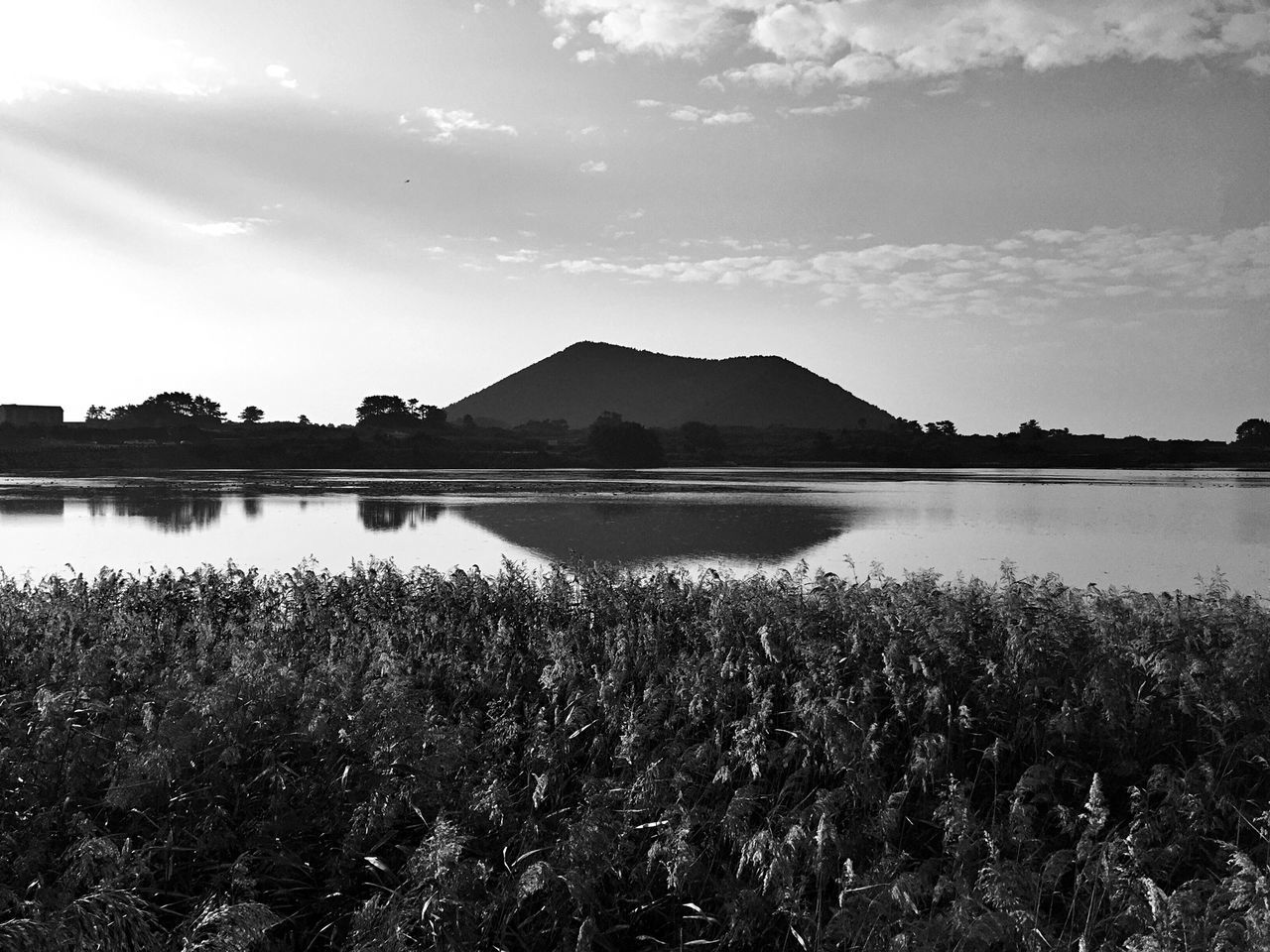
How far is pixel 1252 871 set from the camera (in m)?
4.14

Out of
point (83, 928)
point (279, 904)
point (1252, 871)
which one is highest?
point (1252, 871)

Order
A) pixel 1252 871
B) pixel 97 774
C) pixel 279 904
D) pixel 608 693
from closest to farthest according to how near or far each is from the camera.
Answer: pixel 1252 871 → pixel 279 904 → pixel 97 774 → pixel 608 693

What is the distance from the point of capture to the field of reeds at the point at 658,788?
179 inches

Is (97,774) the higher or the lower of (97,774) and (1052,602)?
the lower

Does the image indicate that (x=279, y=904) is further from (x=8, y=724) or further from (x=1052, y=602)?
(x=1052, y=602)

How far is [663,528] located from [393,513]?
36.1 ft

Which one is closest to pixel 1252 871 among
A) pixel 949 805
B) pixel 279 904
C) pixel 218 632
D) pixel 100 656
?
pixel 949 805

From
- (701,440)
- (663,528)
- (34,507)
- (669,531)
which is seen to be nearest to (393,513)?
(663,528)

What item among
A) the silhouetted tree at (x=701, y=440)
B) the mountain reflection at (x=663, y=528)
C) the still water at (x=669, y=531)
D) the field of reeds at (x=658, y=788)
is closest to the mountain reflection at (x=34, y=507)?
the still water at (x=669, y=531)

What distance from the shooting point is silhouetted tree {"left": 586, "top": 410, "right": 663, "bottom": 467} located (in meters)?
113

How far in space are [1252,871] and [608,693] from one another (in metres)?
4.05

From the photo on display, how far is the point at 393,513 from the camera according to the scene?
32.2 metres

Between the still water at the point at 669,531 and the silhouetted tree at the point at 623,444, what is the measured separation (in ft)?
225

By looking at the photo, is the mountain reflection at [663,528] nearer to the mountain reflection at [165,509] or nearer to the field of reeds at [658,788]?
the field of reeds at [658,788]
